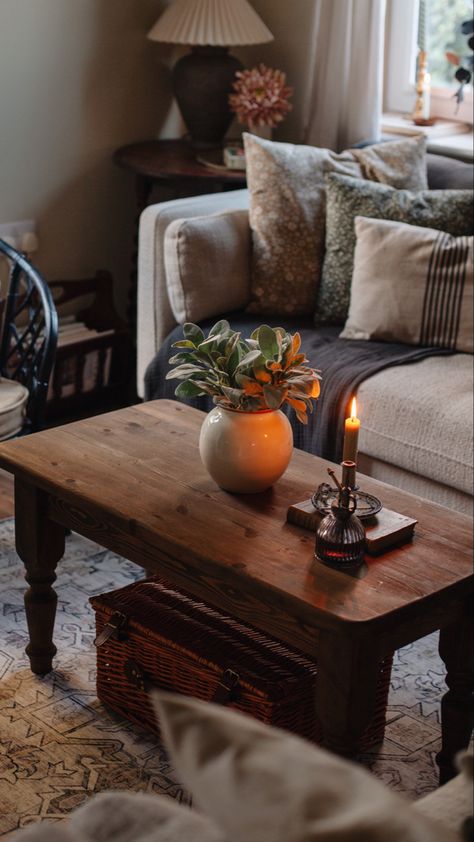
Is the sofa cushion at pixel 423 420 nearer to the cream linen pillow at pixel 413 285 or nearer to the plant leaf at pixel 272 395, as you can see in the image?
the cream linen pillow at pixel 413 285

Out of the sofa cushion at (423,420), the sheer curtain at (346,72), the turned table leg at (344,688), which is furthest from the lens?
the sheer curtain at (346,72)

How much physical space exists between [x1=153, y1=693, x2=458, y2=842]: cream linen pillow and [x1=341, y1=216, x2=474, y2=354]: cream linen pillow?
222 centimetres

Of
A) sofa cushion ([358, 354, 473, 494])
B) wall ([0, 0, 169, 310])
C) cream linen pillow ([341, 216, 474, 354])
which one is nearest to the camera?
sofa cushion ([358, 354, 473, 494])

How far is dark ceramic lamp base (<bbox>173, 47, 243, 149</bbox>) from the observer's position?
3.56m

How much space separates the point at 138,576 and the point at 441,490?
0.76 metres

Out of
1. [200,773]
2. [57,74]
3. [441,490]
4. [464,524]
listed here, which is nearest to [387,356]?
[441,490]

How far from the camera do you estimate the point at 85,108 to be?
3.62m

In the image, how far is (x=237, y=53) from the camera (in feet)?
12.8

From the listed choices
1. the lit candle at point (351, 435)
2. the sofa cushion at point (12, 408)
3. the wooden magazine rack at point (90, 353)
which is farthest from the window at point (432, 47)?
the lit candle at point (351, 435)

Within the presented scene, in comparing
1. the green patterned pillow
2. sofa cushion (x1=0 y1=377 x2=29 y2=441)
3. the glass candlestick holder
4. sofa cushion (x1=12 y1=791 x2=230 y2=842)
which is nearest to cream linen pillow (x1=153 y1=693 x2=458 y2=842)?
sofa cushion (x1=12 y1=791 x2=230 y2=842)

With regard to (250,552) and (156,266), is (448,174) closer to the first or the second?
(156,266)

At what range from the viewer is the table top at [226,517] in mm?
1680

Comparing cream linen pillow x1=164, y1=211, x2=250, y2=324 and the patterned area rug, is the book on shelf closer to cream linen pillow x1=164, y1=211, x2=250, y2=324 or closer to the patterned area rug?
the patterned area rug

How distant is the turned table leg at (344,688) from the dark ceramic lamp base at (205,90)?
2.38 metres
